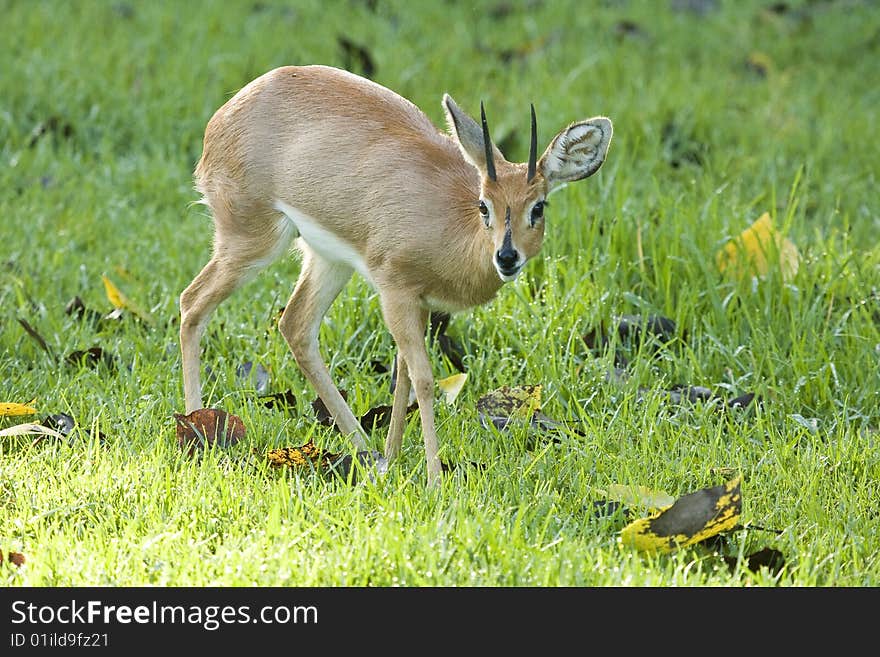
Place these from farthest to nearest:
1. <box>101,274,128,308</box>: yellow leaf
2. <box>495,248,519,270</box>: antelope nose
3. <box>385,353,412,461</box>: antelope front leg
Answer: <box>101,274,128,308</box>: yellow leaf → <box>385,353,412,461</box>: antelope front leg → <box>495,248,519,270</box>: antelope nose

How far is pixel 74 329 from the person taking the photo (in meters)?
5.04

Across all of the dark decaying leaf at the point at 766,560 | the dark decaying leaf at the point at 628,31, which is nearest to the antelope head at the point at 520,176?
the dark decaying leaf at the point at 766,560

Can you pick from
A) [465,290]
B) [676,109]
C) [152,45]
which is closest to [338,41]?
[152,45]

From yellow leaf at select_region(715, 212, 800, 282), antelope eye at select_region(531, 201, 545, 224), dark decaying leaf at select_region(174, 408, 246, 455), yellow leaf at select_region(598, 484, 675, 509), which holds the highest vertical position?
antelope eye at select_region(531, 201, 545, 224)

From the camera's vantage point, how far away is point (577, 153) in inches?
146

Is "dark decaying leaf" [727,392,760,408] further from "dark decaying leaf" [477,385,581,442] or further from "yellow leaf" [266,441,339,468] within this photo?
"yellow leaf" [266,441,339,468]

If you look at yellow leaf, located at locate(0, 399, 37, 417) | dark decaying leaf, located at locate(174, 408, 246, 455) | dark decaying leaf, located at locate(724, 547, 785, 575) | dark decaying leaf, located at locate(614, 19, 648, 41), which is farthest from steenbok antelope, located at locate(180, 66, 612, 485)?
dark decaying leaf, located at locate(614, 19, 648, 41)

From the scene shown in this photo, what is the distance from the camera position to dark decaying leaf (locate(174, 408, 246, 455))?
13.2 ft

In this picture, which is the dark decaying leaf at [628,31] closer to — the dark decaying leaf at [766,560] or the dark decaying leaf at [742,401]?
the dark decaying leaf at [742,401]

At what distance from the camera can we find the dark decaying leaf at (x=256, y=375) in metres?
4.68

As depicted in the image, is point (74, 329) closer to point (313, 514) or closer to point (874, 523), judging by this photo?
point (313, 514)

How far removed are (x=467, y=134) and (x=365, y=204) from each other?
47 centimetres

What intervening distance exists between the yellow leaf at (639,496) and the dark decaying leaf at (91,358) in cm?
196

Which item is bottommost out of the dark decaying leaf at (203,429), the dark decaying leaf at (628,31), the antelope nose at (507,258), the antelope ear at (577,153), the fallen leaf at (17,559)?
the dark decaying leaf at (203,429)
